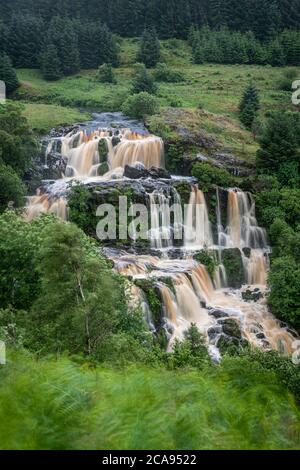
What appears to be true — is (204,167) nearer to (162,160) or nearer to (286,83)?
(162,160)

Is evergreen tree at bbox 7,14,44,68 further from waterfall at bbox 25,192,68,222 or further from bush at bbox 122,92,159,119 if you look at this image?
waterfall at bbox 25,192,68,222

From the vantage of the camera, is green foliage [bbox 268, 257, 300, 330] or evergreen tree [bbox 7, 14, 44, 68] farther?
evergreen tree [bbox 7, 14, 44, 68]

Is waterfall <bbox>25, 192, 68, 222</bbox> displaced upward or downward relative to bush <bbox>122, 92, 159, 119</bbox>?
downward

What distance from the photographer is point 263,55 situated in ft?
267

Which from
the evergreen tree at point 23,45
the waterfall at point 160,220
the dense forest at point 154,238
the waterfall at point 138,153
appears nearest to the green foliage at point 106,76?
the dense forest at point 154,238

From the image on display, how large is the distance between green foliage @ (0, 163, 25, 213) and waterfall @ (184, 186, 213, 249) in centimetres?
1279

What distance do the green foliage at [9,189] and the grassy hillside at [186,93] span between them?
1521cm

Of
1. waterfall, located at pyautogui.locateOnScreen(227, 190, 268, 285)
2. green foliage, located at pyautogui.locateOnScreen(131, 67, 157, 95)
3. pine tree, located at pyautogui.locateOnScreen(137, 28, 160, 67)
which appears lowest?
waterfall, located at pyautogui.locateOnScreen(227, 190, 268, 285)

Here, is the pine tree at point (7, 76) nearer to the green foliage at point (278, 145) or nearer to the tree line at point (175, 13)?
the tree line at point (175, 13)

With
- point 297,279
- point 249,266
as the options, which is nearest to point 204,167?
point 249,266

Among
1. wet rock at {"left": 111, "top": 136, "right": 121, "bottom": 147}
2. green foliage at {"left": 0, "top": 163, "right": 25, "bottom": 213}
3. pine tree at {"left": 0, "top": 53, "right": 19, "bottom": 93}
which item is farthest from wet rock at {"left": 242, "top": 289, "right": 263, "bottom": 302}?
pine tree at {"left": 0, "top": 53, "right": 19, "bottom": 93}

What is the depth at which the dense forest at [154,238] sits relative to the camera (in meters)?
7.32

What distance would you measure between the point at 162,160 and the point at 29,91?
1170 inches

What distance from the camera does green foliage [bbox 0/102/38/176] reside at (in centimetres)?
3338
